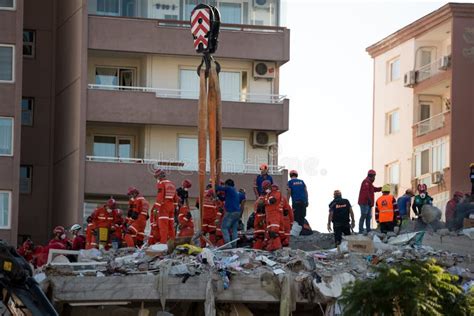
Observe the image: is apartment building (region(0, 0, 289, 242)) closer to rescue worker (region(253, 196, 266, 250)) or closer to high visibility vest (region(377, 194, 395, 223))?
high visibility vest (region(377, 194, 395, 223))

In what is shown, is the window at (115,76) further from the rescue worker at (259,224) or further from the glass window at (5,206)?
the rescue worker at (259,224)


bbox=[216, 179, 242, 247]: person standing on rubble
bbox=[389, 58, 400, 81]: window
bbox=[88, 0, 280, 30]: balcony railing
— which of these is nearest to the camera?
bbox=[216, 179, 242, 247]: person standing on rubble

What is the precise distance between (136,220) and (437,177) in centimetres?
3017

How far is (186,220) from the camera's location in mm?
45406

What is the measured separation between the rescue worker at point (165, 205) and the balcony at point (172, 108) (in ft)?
62.0

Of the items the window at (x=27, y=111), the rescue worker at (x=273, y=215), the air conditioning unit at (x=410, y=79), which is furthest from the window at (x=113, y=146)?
the rescue worker at (x=273, y=215)

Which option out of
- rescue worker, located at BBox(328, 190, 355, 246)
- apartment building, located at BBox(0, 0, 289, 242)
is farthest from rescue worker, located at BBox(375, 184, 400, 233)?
apartment building, located at BBox(0, 0, 289, 242)

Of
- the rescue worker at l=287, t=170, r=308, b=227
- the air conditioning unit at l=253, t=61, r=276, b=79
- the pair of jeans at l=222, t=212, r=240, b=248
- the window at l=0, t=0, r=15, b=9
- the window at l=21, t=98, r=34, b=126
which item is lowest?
the pair of jeans at l=222, t=212, r=240, b=248

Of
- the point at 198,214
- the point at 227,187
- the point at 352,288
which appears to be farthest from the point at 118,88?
the point at 352,288

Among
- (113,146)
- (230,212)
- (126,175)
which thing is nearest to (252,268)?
(230,212)

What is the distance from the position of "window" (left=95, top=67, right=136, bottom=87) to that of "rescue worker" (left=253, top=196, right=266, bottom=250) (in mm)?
20576

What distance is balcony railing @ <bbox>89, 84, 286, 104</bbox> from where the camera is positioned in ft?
210

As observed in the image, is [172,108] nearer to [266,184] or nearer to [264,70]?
[264,70]

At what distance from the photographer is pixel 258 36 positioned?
213 ft
